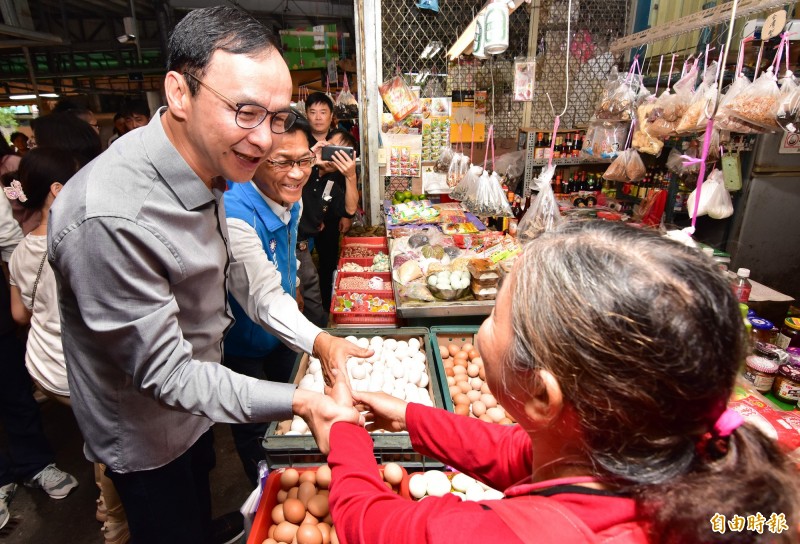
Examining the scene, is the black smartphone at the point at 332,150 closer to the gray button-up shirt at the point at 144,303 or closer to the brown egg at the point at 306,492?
the gray button-up shirt at the point at 144,303

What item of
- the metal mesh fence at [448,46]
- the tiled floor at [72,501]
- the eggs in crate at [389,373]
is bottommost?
the tiled floor at [72,501]

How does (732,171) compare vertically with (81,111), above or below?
below

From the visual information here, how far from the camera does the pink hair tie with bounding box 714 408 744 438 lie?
2.29 ft

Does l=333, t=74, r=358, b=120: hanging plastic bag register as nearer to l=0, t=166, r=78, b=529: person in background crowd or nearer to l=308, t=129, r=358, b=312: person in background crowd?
l=308, t=129, r=358, b=312: person in background crowd

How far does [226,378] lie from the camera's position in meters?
1.29

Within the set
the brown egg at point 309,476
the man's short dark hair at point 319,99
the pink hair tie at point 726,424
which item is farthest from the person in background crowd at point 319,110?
the pink hair tie at point 726,424

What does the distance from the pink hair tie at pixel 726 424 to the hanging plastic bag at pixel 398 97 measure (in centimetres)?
366

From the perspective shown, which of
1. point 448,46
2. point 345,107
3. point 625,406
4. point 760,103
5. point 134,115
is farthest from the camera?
point 345,107

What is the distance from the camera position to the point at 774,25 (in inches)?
75.8

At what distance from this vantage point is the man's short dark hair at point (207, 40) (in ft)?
3.71

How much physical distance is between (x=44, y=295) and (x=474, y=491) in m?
2.23

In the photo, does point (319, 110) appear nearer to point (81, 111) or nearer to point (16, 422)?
point (81, 111)

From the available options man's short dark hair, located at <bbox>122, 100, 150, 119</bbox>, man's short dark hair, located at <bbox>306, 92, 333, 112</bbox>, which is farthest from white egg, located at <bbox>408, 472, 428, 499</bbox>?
man's short dark hair, located at <bbox>122, 100, 150, 119</bbox>

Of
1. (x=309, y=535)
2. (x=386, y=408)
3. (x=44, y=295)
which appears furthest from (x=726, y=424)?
(x=44, y=295)
